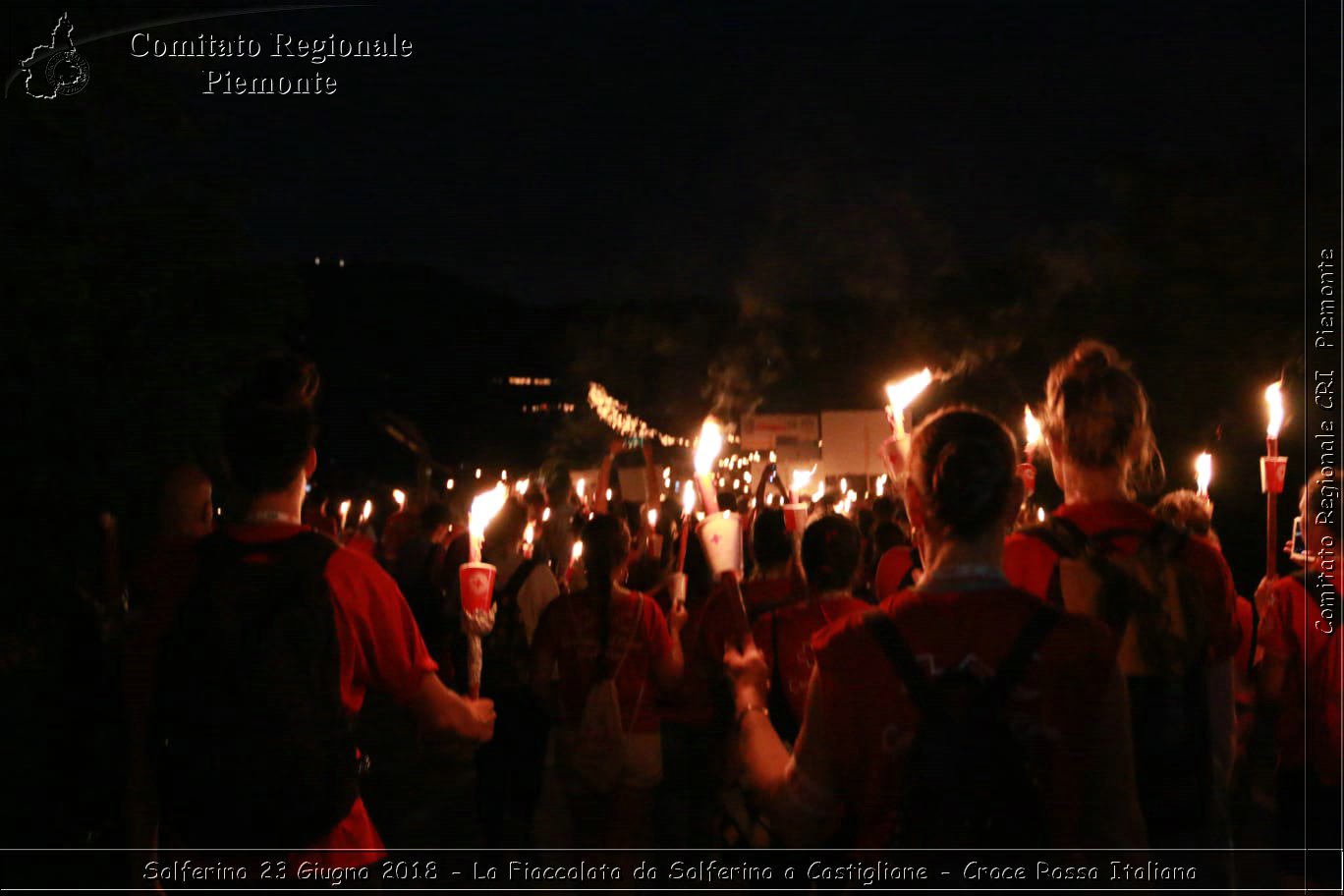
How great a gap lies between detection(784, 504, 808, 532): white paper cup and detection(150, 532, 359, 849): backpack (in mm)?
2838

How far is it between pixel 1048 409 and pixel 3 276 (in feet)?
40.4

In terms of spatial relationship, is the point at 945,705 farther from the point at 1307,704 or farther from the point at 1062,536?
the point at 1307,704

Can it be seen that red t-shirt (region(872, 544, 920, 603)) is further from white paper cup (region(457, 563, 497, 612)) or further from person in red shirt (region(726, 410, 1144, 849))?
person in red shirt (region(726, 410, 1144, 849))

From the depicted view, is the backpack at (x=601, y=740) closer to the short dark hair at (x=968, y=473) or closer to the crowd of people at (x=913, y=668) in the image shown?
the crowd of people at (x=913, y=668)

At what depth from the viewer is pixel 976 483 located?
114 inches

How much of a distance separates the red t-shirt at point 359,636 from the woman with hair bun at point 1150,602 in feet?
5.65

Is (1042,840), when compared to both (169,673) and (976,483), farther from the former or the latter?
(169,673)

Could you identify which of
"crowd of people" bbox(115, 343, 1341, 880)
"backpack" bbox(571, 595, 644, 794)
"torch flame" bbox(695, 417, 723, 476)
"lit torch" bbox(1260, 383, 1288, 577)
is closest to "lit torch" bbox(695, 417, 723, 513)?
"torch flame" bbox(695, 417, 723, 476)

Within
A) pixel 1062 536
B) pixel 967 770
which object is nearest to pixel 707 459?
pixel 1062 536

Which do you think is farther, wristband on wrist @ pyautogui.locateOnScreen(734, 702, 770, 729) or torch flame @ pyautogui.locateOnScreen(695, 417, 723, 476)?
torch flame @ pyautogui.locateOnScreen(695, 417, 723, 476)

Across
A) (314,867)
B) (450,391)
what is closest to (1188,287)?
Answer: (314,867)

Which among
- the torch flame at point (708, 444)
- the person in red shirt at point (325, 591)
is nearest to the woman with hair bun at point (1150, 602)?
the torch flame at point (708, 444)

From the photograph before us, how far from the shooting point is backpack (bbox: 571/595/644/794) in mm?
6016

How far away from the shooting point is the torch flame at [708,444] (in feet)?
15.3
